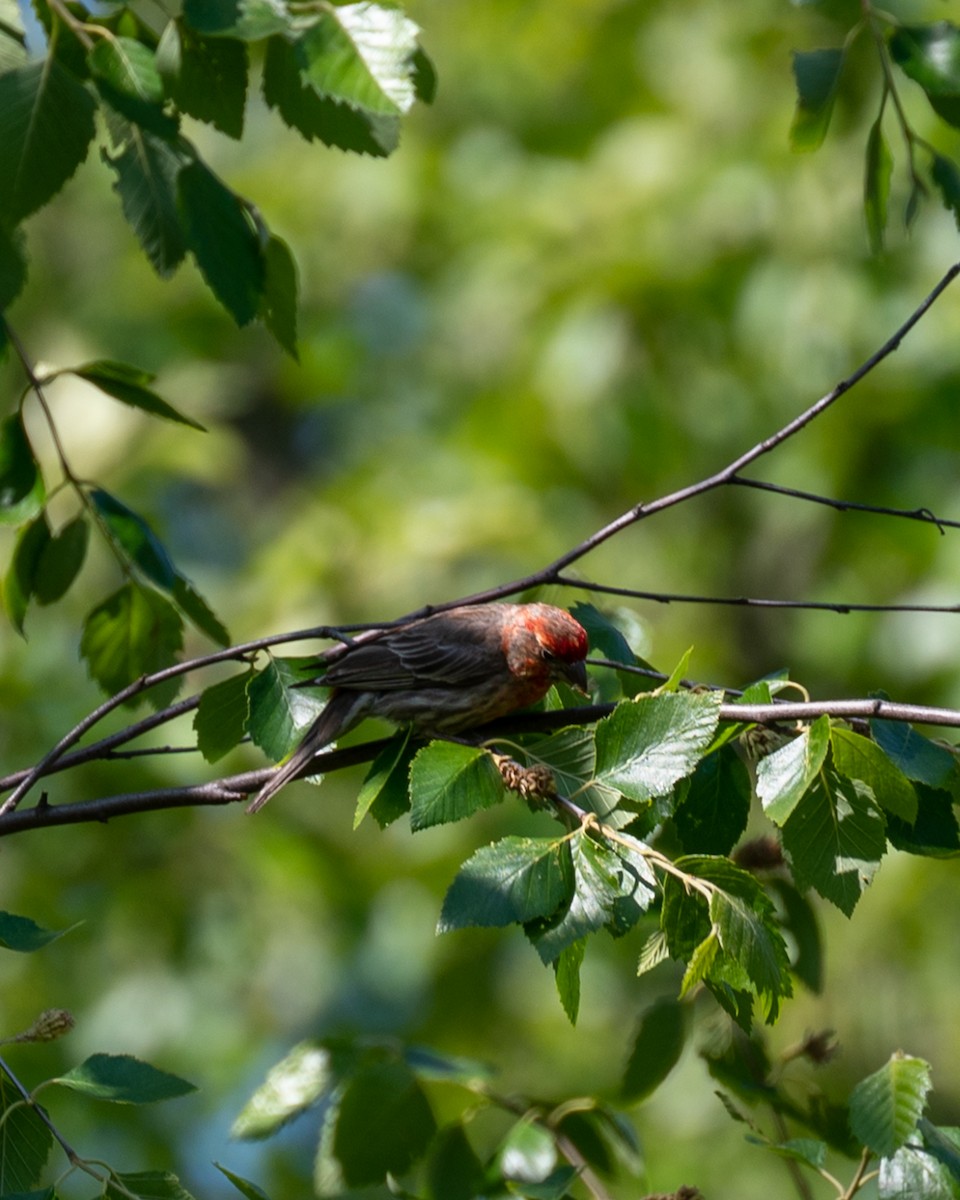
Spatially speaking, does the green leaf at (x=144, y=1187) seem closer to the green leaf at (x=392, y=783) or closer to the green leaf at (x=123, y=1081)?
the green leaf at (x=123, y=1081)

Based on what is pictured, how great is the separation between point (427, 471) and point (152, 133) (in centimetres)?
677

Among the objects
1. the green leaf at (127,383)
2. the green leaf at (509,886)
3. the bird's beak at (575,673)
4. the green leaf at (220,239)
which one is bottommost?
the bird's beak at (575,673)

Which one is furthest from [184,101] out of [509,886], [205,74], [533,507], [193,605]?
[533,507]

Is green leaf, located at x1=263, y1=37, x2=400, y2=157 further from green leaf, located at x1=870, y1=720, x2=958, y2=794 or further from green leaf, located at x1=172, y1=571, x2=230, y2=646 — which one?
green leaf, located at x1=870, y1=720, x2=958, y2=794

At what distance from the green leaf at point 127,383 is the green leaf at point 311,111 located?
57 cm

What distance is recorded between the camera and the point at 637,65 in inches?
389

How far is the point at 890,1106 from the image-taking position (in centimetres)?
226

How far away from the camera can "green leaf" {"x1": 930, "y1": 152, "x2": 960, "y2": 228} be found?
291cm

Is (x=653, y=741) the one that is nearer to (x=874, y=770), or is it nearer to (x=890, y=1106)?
(x=874, y=770)

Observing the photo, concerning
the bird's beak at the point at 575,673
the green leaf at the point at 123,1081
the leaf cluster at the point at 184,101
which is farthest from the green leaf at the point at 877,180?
the green leaf at the point at 123,1081

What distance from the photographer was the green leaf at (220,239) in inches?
102

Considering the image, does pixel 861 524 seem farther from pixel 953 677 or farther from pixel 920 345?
pixel 953 677

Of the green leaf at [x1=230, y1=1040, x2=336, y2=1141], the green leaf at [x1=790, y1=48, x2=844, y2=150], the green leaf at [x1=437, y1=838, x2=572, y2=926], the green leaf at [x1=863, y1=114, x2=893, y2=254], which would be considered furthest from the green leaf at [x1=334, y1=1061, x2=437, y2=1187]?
the green leaf at [x1=790, y1=48, x2=844, y2=150]

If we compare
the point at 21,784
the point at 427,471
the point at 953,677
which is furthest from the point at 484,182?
Result: the point at 21,784
